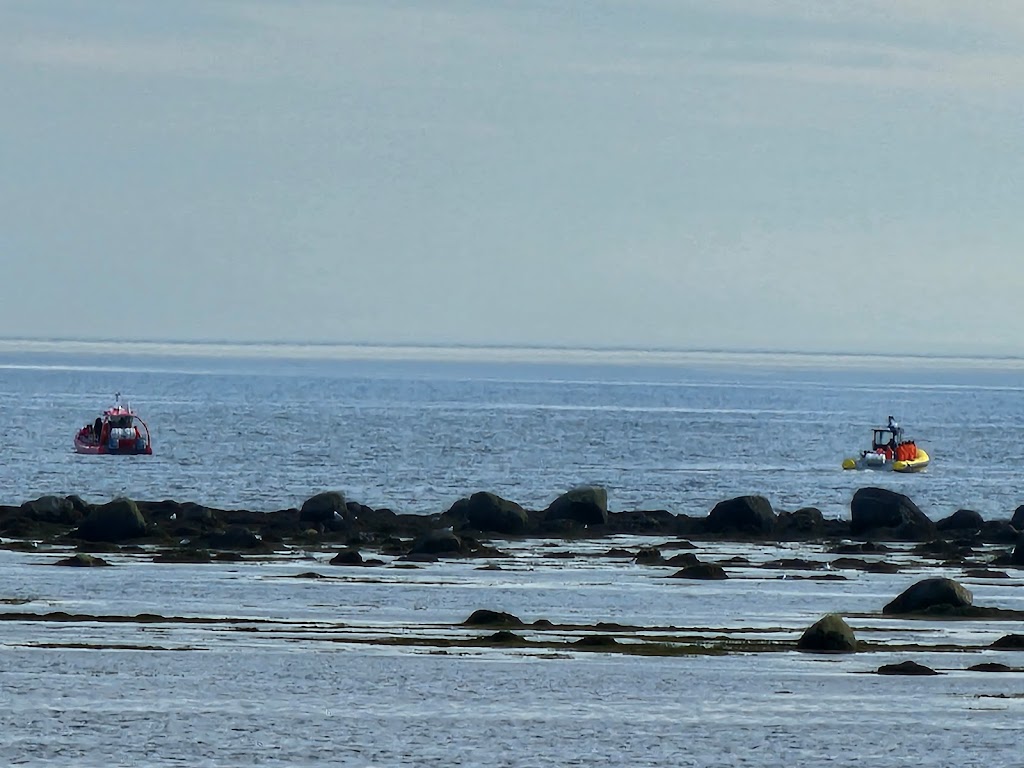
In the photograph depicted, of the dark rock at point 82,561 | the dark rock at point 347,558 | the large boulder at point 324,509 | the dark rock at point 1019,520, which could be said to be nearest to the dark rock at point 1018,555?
the dark rock at point 1019,520

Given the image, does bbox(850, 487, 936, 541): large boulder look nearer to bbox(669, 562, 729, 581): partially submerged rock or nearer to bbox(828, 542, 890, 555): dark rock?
bbox(828, 542, 890, 555): dark rock

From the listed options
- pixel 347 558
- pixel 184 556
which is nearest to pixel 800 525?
pixel 347 558

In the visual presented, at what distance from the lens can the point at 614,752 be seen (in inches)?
984

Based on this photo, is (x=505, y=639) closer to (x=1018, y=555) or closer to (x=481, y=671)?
(x=481, y=671)

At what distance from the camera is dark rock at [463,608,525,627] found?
36.4 metres

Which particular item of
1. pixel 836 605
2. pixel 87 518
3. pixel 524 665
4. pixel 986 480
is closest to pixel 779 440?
pixel 986 480

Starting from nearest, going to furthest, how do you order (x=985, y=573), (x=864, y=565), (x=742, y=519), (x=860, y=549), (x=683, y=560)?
1. (x=985, y=573)
2. (x=683, y=560)
3. (x=864, y=565)
4. (x=860, y=549)
5. (x=742, y=519)

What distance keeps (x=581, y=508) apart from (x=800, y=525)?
6.31 meters

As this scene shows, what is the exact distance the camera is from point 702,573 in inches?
1875

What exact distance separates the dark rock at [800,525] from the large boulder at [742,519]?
0.54 metres

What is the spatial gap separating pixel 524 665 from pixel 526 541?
2634 cm

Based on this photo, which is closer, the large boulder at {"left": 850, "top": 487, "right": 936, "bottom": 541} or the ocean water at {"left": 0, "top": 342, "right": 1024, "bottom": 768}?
the ocean water at {"left": 0, "top": 342, "right": 1024, "bottom": 768}

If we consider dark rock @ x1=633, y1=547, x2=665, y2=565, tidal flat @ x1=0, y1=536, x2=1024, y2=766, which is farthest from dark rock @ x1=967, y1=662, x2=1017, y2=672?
dark rock @ x1=633, y1=547, x2=665, y2=565

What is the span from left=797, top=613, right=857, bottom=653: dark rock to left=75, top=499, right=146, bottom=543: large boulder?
2478 centimetres
